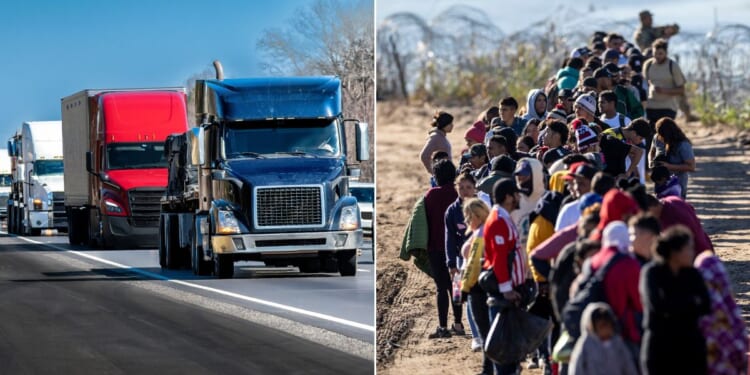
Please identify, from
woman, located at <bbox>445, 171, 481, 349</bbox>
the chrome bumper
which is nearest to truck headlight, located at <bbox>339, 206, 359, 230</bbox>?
the chrome bumper

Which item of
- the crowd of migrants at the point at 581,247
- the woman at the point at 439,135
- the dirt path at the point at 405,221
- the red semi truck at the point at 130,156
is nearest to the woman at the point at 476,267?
the crowd of migrants at the point at 581,247

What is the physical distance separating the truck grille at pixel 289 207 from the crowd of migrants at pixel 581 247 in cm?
506

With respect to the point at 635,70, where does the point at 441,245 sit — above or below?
below

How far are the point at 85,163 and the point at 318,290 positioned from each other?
15372 millimetres

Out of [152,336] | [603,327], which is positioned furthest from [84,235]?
[603,327]

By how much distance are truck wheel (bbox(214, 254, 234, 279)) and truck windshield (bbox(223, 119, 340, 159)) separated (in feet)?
4.68

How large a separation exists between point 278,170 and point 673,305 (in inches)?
576

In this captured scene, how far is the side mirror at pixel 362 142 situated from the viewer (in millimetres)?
21078

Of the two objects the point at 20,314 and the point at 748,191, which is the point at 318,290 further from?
the point at 748,191

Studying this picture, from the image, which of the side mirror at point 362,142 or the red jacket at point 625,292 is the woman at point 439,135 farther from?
the red jacket at point 625,292

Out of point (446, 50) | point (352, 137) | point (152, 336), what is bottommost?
point (152, 336)

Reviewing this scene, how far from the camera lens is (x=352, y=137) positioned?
22078 mm

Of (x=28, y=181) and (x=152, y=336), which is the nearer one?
(x=152, y=336)

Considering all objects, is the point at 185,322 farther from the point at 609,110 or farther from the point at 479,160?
the point at 609,110
